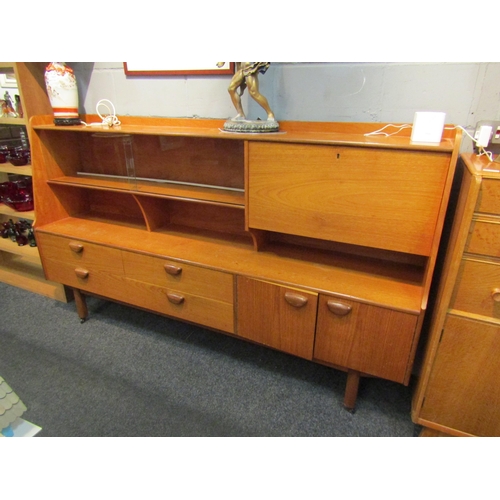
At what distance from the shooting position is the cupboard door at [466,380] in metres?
1.04

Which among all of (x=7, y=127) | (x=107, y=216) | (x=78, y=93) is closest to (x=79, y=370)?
(x=107, y=216)

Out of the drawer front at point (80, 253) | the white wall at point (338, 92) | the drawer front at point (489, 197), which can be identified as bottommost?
the drawer front at point (80, 253)

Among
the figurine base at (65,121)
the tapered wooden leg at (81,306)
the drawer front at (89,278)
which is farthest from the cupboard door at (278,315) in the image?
the figurine base at (65,121)

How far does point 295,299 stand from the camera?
1.30 metres

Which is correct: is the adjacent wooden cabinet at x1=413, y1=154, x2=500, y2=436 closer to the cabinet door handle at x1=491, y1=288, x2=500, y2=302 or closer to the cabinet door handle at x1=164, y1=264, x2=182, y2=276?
the cabinet door handle at x1=491, y1=288, x2=500, y2=302

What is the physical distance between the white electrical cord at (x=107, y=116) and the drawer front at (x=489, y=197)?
5.76 ft

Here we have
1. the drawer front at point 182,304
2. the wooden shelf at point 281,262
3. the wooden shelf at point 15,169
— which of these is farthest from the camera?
the wooden shelf at point 15,169

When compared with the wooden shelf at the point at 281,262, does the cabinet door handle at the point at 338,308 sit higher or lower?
lower

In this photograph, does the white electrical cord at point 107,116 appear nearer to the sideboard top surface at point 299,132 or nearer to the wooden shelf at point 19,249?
the sideboard top surface at point 299,132

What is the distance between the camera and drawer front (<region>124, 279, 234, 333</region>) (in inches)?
59.7

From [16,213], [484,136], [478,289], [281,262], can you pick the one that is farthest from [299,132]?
[16,213]

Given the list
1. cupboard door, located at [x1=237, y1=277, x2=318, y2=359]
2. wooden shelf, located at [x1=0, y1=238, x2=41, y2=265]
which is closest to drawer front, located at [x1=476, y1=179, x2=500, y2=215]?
cupboard door, located at [x1=237, y1=277, x2=318, y2=359]

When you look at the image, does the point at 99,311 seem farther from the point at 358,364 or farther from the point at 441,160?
the point at 441,160

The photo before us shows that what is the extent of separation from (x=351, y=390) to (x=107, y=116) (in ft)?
6.27
